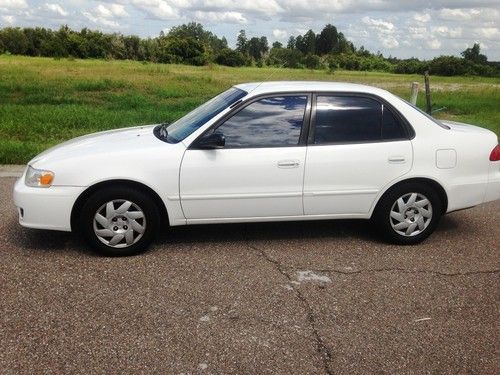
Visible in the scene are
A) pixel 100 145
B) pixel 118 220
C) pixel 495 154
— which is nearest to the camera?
pixel 118 220

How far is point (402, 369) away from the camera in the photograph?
10.5 feet

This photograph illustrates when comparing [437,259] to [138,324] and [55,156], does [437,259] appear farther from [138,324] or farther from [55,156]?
[55,156]

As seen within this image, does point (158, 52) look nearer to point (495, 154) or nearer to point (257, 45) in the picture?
point (257, 45)

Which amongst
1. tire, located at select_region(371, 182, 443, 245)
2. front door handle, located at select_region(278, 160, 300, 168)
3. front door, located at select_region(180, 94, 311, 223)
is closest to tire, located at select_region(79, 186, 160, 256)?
front door, located at select_region(180, 94, 311, 223)

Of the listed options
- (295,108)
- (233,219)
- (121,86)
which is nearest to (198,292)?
(233,219)

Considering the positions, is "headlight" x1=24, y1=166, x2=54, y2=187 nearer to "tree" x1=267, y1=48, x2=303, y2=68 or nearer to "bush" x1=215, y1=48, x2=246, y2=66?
"tree" x1=267, y1=48, x2=303, y2=68

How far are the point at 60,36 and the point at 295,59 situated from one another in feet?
122

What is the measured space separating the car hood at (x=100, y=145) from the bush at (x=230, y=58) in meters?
77.0

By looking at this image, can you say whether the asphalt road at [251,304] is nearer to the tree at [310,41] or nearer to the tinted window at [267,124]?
the tinted window at [267,124]

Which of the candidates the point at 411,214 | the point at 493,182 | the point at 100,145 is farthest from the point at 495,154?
the point at 100,145

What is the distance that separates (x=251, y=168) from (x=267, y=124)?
1.46 ft

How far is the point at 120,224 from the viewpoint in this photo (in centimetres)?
470

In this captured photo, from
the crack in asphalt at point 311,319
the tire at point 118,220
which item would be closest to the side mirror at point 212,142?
the tire at point 118,220

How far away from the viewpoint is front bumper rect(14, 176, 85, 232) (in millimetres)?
4578
